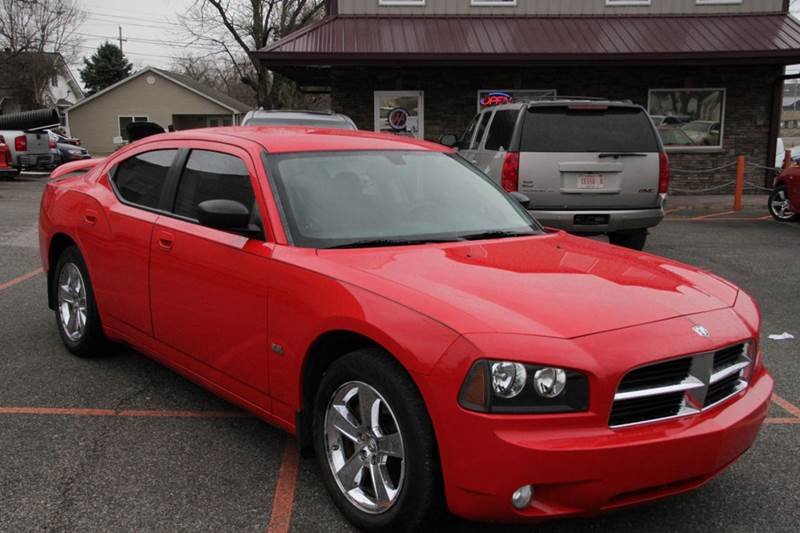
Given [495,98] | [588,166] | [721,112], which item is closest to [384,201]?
[588,166]

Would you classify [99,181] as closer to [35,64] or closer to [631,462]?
[631,462]

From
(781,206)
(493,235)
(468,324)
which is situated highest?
(493,235)

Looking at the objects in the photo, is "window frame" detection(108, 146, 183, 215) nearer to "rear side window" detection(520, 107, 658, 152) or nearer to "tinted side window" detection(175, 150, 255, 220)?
"tinted side window" detection(175, 150, 255, 220)

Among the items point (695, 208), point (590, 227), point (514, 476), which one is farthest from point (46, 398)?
point (695, 208)

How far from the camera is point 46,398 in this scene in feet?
14.0

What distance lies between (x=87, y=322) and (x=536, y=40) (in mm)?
14591

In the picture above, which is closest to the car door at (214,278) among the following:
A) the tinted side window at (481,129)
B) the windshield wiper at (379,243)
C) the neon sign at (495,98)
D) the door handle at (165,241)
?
the door handle at (165,241)

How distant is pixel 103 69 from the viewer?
65000 millimetres

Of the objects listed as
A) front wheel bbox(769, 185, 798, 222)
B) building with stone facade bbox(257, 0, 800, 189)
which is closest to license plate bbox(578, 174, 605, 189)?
front wheel bbox(769, 185, 798, 222)

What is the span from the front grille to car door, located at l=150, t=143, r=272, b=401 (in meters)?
1.57

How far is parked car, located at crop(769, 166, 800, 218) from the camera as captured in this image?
12070mm

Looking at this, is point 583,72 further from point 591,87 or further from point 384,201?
point 384,201

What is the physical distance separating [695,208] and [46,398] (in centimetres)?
1447

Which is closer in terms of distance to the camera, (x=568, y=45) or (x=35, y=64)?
(x=568, y=45)
